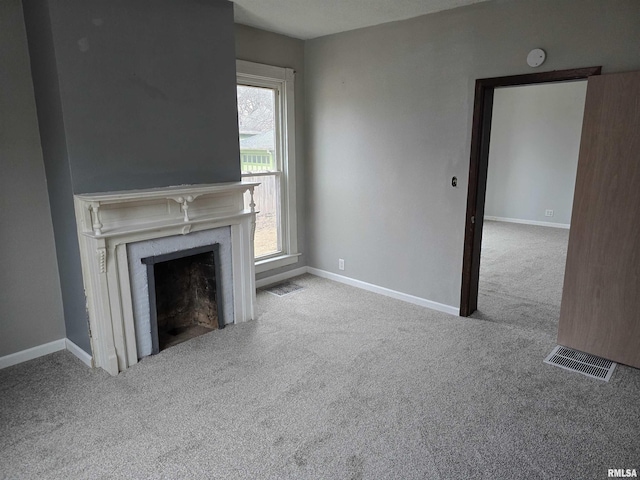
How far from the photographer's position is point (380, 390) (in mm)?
2529

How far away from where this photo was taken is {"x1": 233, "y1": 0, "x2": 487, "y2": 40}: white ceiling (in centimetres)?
317

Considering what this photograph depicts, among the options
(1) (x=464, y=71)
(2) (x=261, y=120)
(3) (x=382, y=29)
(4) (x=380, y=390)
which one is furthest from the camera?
(2) (x=261, y=120)

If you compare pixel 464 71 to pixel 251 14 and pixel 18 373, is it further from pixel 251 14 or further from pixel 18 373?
pixel 18 373

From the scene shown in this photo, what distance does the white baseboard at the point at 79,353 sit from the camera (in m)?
2.82

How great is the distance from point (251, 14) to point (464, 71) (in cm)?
181

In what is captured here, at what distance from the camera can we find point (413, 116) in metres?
3.67

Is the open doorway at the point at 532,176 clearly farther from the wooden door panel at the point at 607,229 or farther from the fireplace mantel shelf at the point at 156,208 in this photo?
the fireplace mantel shelf at the point at 156,208

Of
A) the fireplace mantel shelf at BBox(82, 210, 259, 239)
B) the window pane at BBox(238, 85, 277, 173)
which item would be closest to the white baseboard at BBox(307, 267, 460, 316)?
the window pane at BBox(238, 85, 277, 173)

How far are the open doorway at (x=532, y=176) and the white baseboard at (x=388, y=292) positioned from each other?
1.42 m

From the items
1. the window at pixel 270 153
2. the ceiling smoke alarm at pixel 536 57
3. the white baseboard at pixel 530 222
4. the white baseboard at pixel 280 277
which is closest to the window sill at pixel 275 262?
the window at pixel 270 153

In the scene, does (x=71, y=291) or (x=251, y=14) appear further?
(x=251, y=14)

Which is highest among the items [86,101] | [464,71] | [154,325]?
[464,71]

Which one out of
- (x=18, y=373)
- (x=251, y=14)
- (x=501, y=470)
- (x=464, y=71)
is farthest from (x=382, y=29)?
(x=18, y=373)
